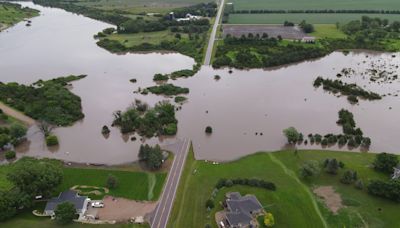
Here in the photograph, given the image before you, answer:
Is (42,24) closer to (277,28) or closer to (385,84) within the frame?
(277,28)

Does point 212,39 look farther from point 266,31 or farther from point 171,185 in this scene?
point 171,185

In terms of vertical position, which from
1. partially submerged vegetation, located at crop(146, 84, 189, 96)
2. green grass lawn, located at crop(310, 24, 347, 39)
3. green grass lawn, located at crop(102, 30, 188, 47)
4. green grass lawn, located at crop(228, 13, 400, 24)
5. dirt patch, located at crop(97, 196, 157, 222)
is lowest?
dirt patch, located at crop(97, 196, 157, 222)

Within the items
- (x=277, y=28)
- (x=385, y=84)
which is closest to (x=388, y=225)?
(x=385, y=84)

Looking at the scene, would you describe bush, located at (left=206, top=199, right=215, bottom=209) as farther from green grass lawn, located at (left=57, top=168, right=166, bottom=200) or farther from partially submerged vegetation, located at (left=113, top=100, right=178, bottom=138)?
partially submerged vegetation, located at (left=113, top=100, right=178, bottom=138)

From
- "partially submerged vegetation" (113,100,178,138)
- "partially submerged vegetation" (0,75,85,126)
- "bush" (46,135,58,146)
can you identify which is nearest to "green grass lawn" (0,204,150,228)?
"bush" (46,135,58,146)

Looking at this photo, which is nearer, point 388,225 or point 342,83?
point 388,225

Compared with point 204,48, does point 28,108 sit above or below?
below

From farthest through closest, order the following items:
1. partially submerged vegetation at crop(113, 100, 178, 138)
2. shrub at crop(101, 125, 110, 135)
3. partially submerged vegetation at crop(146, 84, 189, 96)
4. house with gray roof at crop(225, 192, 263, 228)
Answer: partially submerged vegetation at crop(146, 84, 189, 96) → shrub at crop(101, 125, 110, 135) → partially submerged vegetation at crop(113, 100, 178, 138) → house with gray roof at crop(225, 192, 263, 228)
